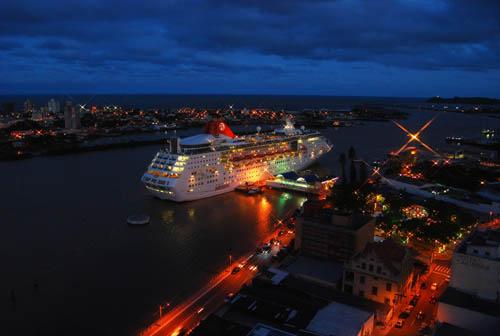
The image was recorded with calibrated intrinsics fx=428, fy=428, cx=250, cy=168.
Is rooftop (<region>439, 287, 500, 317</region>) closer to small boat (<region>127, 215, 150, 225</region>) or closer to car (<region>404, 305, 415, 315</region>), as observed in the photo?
car (<region>404, 305, 415, 315</region>)

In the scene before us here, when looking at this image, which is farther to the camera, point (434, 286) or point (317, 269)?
point (317, 269)

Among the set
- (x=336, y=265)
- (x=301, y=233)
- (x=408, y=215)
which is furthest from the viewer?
(x=408, y=215)

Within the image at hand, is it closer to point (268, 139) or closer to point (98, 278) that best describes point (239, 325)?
point (98, 278)

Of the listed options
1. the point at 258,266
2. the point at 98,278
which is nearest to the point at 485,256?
the point at 258,266

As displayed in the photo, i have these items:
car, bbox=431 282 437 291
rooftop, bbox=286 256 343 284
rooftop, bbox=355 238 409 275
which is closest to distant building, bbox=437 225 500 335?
rooftop, bbox=355 238 409 275

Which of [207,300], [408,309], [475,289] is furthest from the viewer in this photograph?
[207,300]

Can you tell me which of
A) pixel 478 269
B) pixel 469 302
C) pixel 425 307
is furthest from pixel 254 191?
pixel 469 302

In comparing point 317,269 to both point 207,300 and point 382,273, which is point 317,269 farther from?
point 207,300
